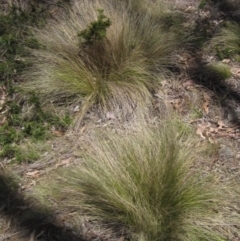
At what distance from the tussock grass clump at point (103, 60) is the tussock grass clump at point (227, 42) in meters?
0.64

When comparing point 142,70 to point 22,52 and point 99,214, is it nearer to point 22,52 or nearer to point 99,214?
point 22,52

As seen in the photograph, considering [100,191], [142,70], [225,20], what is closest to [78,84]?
[142,70]

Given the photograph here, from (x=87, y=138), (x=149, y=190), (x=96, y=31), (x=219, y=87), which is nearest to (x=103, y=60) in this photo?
(x=96, y=31)

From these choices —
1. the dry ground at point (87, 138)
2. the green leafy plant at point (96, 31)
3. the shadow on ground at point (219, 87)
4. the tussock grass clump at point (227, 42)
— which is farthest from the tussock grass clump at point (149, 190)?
the tussock grass clump at point (227, 42)

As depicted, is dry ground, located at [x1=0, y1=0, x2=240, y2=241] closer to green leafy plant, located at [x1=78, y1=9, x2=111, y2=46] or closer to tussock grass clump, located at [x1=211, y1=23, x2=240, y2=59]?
tussock grass clump, located at [x1=211, y1=23, x2=240, y2=59]

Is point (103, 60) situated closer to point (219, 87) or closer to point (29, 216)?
point (219, 87)

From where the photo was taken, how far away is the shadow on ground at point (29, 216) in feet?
11.3

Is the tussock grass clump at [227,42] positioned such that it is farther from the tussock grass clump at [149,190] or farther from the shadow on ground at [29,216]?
the shadow on ground at [29,216]

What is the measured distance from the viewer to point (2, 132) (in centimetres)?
452

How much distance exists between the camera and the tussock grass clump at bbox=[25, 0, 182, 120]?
16.1 feet

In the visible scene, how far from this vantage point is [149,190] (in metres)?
3.41

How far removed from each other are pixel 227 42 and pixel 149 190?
3128mm

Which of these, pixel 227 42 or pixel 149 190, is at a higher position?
pixel 149 190

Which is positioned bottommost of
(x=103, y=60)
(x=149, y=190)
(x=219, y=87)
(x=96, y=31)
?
(x=219, y=87)
